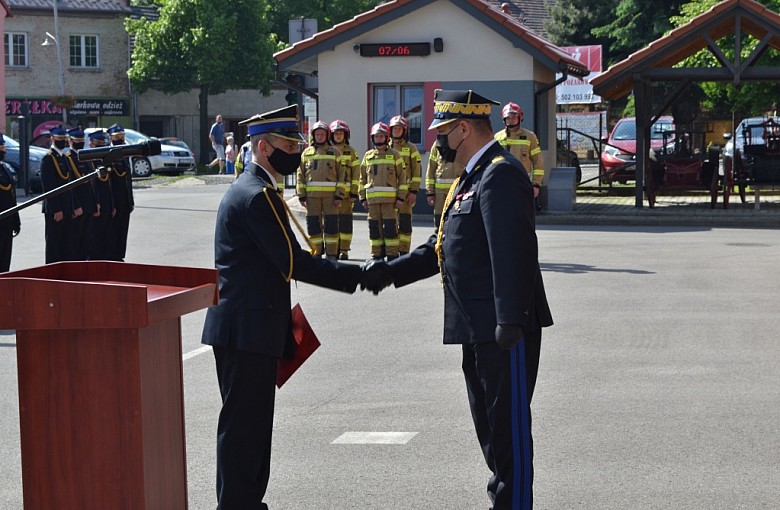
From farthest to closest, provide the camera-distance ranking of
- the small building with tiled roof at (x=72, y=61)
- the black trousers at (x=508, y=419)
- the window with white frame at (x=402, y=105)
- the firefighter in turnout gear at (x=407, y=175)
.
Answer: the small building with tiled roof at (x=72, y=61), the window with white frame at (x=402, y=105), the firefighter in turnout gear at (x=407, y=175), the black trousers at (x=508, y=419)

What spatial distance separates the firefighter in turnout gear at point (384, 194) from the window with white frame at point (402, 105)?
8.02 meters

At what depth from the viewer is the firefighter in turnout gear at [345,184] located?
709 inches

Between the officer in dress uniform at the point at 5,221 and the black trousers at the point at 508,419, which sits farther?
the officer in dress uniform at the point at 5,221

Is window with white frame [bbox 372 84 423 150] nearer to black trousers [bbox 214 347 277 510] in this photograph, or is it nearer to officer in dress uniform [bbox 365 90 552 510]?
officer in dress uniform [bbox 365 90 552 510]

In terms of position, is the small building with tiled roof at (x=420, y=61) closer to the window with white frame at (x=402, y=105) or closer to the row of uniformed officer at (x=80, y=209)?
the window with white frame at (x=402, y=105)

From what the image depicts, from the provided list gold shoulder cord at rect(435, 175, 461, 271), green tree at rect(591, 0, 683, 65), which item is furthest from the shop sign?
gold shoulder cord at rect(435, 175, 461, 271)

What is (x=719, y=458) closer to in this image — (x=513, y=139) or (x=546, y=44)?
(x=513, y=139)

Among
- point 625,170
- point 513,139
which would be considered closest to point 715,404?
point 513,139

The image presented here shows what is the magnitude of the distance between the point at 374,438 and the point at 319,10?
59834 mm

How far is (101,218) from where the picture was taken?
16406mm

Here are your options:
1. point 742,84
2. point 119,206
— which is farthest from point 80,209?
point 742,84

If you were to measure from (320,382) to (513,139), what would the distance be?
8.12 metres

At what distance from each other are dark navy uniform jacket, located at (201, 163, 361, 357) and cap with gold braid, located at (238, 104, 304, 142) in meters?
0.23

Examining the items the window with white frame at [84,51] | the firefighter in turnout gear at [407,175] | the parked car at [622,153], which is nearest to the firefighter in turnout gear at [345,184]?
the firefighter in turnout gear at [407,175]
